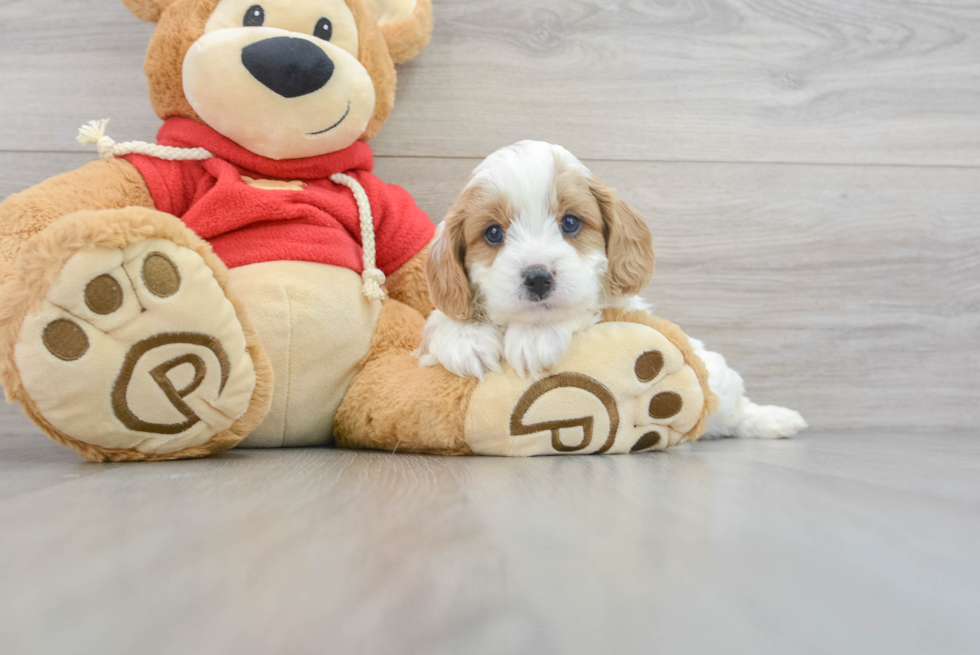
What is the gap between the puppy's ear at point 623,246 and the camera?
3.16 feet

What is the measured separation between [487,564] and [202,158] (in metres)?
0.93

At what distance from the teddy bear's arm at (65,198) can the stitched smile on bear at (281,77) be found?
0.53 ft

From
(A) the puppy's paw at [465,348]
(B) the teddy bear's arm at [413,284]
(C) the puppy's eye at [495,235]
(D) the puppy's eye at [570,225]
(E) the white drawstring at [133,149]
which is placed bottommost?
(A) the puppy's paw at [465,348]

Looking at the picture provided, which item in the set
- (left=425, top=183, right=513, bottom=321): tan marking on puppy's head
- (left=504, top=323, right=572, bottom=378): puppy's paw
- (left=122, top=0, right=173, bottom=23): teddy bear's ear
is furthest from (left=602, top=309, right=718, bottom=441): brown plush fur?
(left=122, top=0, right=173, bottom=23): teddy bear's ear

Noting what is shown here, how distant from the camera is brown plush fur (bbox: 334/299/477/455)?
0.92 meters

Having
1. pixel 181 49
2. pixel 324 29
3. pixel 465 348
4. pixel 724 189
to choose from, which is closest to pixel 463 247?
pixel 465 348

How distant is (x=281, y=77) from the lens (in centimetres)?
99

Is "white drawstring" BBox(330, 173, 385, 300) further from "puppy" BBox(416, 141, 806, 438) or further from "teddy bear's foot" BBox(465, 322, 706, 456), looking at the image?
"teddy bear's foot" BBox(465, 322, 706, 456)

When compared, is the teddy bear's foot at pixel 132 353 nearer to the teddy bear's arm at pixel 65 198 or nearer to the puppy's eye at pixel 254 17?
the teddy bear's arm at pixel 65 198

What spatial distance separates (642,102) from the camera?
146 cm

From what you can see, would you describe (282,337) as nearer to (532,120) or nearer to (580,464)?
(580,464)

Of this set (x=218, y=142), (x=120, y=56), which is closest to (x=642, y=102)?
(x=218, y=142)

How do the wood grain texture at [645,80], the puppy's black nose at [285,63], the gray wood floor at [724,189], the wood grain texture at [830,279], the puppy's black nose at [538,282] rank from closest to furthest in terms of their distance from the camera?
the gray wood floor at [724,189] → the puppy's black nose at [538,282] → the puppy's black nose at [285,63] → the wood grain texture at [645,80] → the wood grain texture at [830,279]

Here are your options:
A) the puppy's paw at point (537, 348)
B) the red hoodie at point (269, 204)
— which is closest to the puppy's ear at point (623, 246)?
the puppy's paw at point (537, 348)
